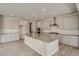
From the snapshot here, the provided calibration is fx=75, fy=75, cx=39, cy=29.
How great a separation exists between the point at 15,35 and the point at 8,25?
119cm

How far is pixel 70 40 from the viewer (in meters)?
5.24

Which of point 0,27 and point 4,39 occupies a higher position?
point 0,27

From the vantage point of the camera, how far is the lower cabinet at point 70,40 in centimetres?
486

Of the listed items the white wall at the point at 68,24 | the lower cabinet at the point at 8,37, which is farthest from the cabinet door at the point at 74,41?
the lower cabinet at the point at 8,37

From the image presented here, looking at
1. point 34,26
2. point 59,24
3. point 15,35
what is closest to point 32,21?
point 34,26

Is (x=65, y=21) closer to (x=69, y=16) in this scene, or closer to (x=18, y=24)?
(x=69, y=16)

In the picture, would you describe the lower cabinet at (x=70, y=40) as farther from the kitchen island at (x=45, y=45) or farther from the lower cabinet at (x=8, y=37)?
the lower cabinet at (x=8, y=37)

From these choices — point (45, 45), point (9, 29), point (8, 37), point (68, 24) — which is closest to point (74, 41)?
point (68, 24)

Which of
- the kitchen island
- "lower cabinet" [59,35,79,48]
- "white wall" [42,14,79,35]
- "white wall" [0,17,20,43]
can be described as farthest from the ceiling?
"white wall" [0,17,20,43]

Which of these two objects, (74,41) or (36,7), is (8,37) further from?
(74,41)

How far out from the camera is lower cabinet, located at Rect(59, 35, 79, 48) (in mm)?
4855

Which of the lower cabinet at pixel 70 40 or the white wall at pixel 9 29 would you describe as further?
the white wall at pixel 9 29

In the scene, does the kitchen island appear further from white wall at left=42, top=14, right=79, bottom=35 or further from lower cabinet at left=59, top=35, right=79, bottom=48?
white wall at left=42, top=14, right=79, bottom=35

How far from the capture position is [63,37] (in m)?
5.79
